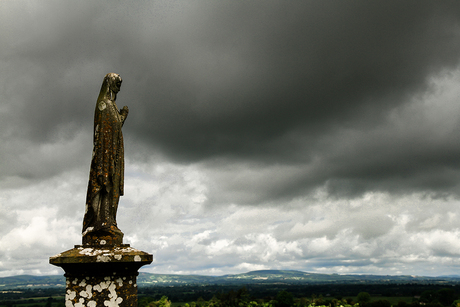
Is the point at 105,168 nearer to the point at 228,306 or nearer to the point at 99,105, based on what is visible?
the point at 99,105

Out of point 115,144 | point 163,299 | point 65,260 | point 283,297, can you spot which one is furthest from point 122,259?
point 283,297

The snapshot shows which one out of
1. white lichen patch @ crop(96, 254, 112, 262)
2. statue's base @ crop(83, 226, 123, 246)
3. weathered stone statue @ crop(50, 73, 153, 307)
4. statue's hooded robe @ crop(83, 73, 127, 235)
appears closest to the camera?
white lichen patch @ crop(96, 254, 112, 262)

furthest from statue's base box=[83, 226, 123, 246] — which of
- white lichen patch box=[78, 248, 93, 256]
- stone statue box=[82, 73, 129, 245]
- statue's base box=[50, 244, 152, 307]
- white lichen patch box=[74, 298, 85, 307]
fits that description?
white lichen patch box=[74, 298, 85, 307]

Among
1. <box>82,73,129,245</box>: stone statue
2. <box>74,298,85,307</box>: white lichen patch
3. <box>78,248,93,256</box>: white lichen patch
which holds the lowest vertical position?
<box>74,298,85,307</box>: white lichen patch

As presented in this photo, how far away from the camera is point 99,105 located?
8102 millimetres

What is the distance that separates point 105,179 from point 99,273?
6.08 ft

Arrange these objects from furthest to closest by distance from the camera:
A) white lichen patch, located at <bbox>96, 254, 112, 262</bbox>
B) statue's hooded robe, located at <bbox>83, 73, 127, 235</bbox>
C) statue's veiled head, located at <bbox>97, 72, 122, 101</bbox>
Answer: statue's veiled head, located at <bbox>97, 72, 122, 101</bbox>
statue's hooded robe, located at <bbox>83, 73, 127, 235</bbox>
white lichen patch, located at <bbox>96, 254, 112, 262</bbox>

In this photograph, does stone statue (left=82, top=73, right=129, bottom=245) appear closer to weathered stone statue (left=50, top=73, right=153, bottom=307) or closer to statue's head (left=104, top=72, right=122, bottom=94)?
weathered stone statue (left=50, top=73, right=153, bottom=307)

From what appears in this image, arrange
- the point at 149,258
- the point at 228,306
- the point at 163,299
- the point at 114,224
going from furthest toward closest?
the point at 163,299 < the point at 228,306 < the point at 114,224 < the point at 149,258

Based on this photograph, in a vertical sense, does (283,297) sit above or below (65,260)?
below

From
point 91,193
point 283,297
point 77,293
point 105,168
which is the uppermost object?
point 105,168

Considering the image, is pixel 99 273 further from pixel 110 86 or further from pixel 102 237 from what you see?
pixel 110 86

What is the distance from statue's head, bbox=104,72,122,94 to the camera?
8453 millimetres

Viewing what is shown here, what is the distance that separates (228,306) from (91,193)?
39056mm
